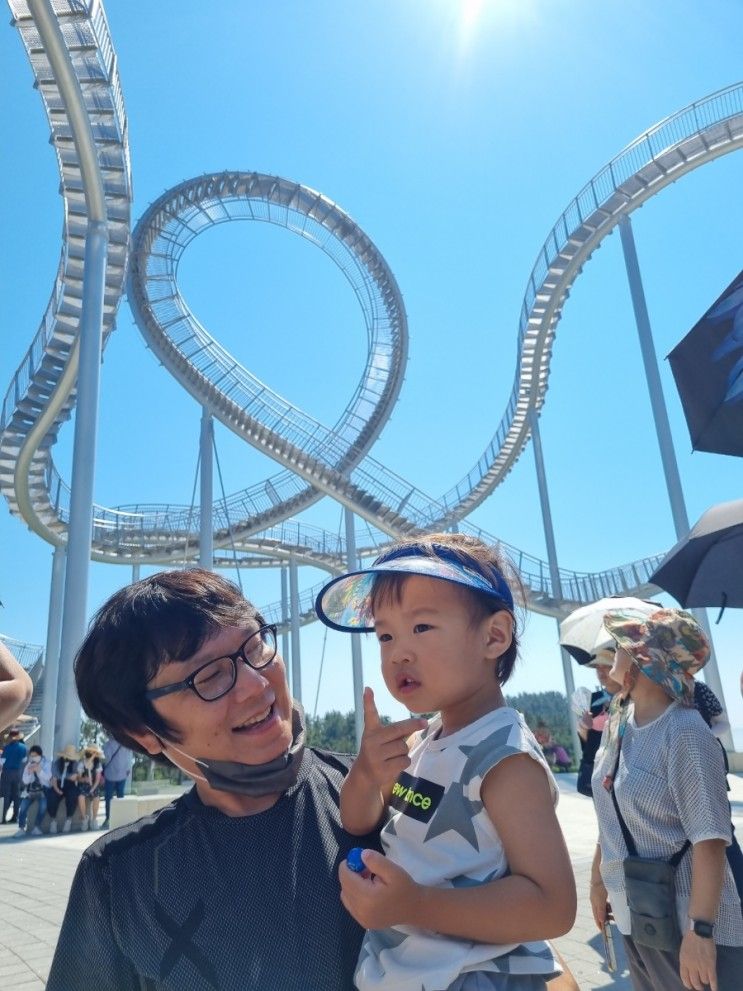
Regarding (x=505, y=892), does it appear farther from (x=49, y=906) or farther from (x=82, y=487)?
(x=82, y=487)

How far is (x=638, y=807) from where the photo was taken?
2107 millimetres

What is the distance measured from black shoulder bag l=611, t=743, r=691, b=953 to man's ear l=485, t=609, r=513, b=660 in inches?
43.1

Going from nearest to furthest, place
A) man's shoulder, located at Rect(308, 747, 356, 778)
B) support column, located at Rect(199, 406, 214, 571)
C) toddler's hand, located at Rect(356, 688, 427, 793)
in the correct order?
toddler's hand, located at Rect(356, 688, 427, 793)
man's shoulder, located at Rect(308, 747, 356, 778)
support column, located at Rect(199, 406, 214, 571)

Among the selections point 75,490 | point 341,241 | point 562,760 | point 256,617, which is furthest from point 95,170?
point 562,760

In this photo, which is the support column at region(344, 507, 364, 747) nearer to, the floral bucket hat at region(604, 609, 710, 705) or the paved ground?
the paved ground

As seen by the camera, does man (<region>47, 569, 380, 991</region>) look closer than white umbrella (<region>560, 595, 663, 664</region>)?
Yes

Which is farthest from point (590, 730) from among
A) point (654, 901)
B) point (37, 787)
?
point (37, 787)

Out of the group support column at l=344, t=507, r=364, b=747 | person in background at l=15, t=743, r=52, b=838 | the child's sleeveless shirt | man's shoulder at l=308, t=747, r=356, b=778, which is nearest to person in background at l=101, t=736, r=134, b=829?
person in background at l=15, t=743, r=52, b=838

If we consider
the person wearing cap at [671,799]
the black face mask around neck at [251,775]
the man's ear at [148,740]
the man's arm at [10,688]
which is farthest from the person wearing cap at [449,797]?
the person wearing cap at [671,799]

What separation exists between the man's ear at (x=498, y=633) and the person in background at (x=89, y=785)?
33.5 ft

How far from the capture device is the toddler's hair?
4.45 feet

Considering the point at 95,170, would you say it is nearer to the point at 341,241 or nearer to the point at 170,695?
the point at 341,241

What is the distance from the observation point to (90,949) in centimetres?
120

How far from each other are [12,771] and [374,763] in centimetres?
1329
